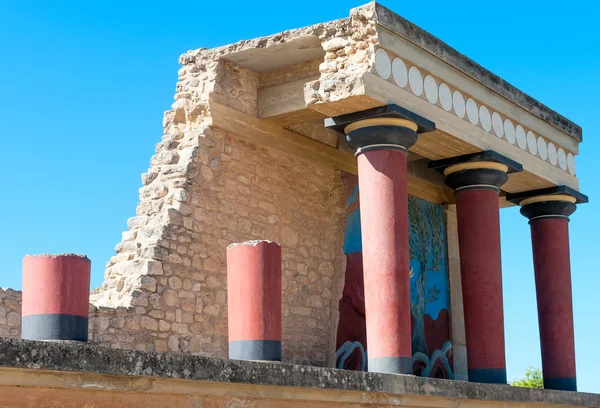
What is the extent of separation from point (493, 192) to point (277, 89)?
2828 mm

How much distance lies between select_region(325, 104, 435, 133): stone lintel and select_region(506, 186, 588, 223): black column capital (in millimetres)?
3700

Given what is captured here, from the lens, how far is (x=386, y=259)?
9523 millimetres

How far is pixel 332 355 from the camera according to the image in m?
11.6

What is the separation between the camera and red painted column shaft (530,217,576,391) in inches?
505

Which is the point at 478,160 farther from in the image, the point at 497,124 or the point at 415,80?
the point at 415,80

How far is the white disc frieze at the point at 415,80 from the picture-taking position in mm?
10180

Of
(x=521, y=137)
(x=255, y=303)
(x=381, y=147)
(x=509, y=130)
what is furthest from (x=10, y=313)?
(x=521, y=137)

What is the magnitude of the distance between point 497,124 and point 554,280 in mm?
2537

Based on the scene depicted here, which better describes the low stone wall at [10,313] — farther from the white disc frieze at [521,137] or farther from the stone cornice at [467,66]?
the white disc frieze at [521,137]

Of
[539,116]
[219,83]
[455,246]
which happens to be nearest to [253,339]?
[219,83]

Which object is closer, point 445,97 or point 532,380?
point 445,97

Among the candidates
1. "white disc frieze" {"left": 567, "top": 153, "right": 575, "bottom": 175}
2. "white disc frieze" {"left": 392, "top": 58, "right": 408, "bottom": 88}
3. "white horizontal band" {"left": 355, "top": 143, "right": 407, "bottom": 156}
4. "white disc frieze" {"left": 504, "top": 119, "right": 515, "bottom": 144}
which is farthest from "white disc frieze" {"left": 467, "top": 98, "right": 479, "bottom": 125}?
"white disc frieze" {"left": 567, "top": 153, "right": 575, "bottom": 175}

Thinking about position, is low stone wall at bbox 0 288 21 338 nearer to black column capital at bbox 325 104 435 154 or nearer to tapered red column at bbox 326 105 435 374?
tapered red column at bbox 326 105 435 374

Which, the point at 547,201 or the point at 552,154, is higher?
the point at 552,154
